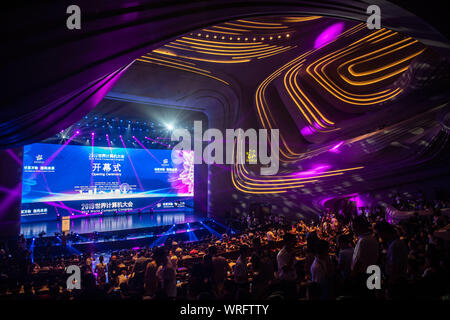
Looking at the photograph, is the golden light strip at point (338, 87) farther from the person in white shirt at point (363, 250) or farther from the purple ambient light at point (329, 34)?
the person in white shirt at point (363, 250)

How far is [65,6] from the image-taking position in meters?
2.46

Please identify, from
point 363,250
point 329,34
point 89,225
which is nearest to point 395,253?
point 363,250

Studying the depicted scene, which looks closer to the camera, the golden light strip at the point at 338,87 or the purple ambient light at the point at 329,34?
the purple ambient light at the point at 329,34

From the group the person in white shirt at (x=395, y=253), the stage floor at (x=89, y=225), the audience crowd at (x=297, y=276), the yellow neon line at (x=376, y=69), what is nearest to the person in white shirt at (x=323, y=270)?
the audience crowd at (x=297, y=276)

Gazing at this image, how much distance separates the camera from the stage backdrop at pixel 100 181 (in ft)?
47.0

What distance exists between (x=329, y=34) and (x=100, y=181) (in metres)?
14.8

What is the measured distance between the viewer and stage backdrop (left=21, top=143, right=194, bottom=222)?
14.3 m

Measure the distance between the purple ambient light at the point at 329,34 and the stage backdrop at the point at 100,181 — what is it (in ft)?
36.8

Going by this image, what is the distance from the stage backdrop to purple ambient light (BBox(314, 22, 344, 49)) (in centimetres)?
→ 1120

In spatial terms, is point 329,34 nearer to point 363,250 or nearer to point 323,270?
point 363,250

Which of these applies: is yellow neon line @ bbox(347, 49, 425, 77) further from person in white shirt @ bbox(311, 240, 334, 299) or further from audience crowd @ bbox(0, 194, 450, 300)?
person in white shirt @ bbox(311, 240, 334, 299)

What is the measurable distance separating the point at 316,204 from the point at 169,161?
34.6 feet

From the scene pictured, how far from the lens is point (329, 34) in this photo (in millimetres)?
10312
